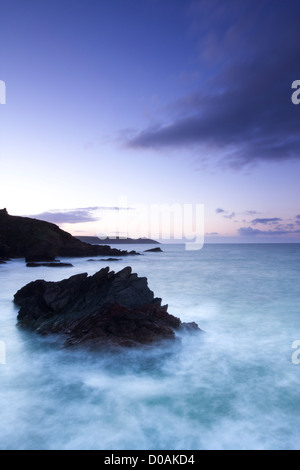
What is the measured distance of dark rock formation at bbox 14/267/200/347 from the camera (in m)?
8.70

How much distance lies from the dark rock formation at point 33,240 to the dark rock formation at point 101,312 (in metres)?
→ 42.6

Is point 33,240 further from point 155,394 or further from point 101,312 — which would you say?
point 155,394

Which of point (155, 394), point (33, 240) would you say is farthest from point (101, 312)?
point (33, 240)

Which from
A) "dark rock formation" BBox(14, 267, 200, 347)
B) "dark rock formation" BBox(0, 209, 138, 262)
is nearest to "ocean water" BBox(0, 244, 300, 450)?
"dark rock formation" BBox(14, 267, 200, 347)

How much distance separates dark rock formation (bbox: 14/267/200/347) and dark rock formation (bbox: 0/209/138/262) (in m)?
42.6

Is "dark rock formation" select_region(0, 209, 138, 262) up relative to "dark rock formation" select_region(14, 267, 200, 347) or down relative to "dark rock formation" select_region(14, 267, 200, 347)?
up

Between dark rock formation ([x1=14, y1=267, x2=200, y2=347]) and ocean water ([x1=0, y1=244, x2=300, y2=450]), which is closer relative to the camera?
ocean water ([x1=0, y1=244, x2=300, y2=450])

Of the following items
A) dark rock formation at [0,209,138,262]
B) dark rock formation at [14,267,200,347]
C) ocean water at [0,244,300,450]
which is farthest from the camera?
dark rock formation at [0,209,138,262]

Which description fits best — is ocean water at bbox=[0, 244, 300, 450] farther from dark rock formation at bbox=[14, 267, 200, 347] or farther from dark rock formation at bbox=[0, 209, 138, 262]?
dark rock formation at bbox=[0, 209, 138, 262]

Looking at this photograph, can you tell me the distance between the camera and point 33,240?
58688 millimetres

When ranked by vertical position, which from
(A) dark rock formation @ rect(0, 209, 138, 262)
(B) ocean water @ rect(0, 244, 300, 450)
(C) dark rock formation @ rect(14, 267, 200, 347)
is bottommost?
(B) ocean water @ rect(0, 244, 300, 450)

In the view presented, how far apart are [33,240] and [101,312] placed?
5389 cm
